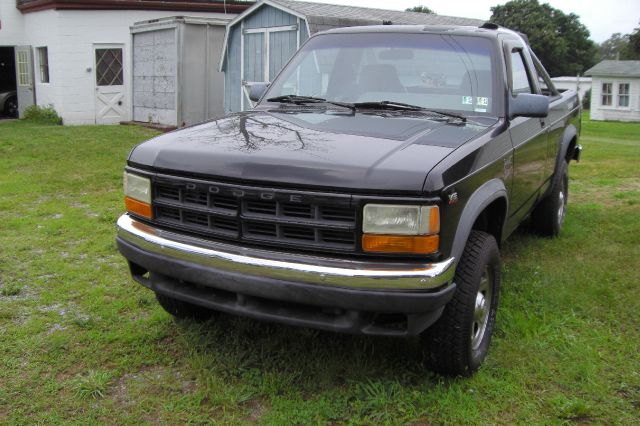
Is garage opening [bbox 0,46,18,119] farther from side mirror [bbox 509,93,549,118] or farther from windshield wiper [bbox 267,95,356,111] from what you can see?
side mirror [bbox 509,93,549,118]

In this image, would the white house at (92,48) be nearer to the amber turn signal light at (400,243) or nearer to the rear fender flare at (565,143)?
the rear fender flare at (565,143)

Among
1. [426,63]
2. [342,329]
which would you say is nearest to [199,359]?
[342,329]

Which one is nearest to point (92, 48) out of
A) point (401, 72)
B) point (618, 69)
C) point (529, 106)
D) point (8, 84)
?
point (8, 84)

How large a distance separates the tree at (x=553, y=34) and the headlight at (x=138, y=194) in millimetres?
50627

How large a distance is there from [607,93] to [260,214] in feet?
109

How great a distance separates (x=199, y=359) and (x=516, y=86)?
284cm

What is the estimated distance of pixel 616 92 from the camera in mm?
31891

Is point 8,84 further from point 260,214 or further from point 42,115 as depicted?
point 260,214

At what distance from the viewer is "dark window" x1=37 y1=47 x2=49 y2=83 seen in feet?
63.1

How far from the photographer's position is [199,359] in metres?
3.52

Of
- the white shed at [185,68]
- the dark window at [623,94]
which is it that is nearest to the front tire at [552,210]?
the white shed at [185,68]

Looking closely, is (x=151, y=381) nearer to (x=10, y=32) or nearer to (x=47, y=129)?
(x=47, y=129)

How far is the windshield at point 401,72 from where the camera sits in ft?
13.2

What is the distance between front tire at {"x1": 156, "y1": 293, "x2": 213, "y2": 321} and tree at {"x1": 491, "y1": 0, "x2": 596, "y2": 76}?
1981 inches
